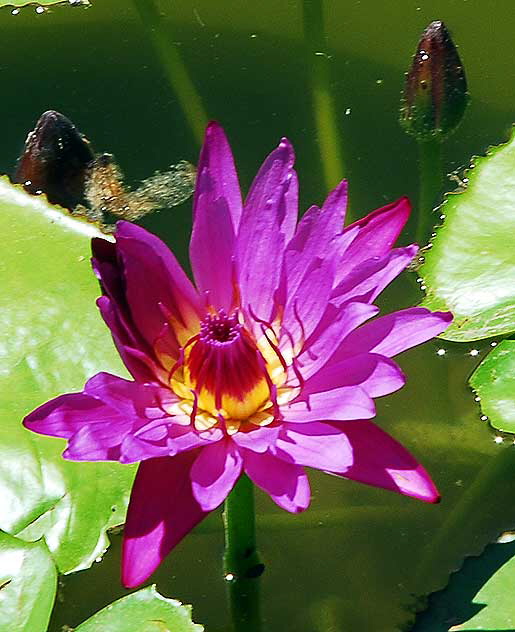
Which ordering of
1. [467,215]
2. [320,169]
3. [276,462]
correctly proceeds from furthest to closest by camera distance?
[320,169]
[467,215]
[276,462]

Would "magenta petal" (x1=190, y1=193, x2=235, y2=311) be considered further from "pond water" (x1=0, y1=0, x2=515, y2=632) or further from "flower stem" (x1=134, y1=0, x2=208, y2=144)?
"flower stem" (x1=134, y1=0, x2=208, y2=144)

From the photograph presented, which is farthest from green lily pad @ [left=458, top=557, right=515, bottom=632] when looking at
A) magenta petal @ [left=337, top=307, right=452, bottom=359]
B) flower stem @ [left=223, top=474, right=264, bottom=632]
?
magenta petal @ [left=337, top=307, right=452, bottom=359]

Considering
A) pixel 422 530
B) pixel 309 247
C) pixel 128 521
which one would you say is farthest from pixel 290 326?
pixel 422 530

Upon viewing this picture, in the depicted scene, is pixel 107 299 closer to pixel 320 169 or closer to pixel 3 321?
pixel 3 321

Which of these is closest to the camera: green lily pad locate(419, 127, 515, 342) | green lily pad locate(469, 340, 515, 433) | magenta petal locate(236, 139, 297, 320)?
magenta petal locate(236, 139, 297, 320)

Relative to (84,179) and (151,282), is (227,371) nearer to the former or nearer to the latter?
(151,282)

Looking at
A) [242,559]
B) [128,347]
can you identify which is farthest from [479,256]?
[128,347]

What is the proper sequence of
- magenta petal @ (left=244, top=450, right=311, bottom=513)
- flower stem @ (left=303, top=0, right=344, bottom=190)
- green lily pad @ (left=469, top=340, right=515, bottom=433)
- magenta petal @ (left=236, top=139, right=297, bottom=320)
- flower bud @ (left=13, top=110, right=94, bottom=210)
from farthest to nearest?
flower stem @ (left=303, top=0, right=344, bottom=190) → flower bud @ (left=13, top=110, right=94, bottom=210) → green lily pad @ (left=469, top=340, right=515, bottom=433) → magenta petal @ (left=236, top=139, right=297, bottom=320) → magenta petal @ (left=244, top=450, right=311, bottom=513)
